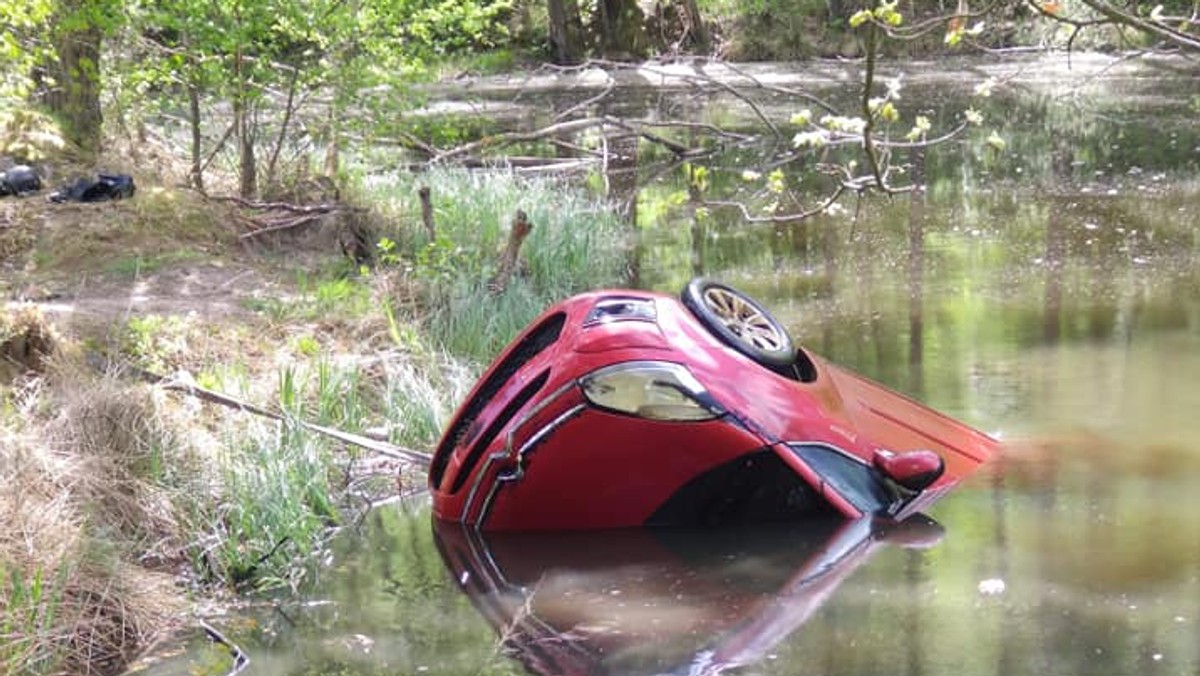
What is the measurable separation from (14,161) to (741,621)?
810 centimetres

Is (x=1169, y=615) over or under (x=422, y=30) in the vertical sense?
under

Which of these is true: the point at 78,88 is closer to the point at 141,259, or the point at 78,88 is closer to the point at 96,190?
the point at 96,190

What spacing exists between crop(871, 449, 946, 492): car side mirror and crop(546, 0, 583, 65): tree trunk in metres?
23.6

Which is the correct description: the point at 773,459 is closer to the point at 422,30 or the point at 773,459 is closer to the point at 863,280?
the point at 863,280

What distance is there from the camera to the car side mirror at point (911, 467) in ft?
18.8

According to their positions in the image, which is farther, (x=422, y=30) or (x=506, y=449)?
(x=422, y=30)

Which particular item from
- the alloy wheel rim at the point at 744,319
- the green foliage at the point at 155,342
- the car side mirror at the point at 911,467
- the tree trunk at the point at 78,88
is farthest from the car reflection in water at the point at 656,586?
the tree trunk at the point at 78,88

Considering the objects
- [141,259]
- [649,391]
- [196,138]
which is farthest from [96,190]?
[649,391]

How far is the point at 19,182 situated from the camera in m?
10.5

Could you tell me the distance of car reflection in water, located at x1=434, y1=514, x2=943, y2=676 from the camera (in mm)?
4801

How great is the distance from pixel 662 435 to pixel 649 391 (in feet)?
0.55

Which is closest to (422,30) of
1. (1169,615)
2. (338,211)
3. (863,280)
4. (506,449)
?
(338,211)

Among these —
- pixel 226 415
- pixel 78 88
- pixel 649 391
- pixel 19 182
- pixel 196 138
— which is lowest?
pixel 226 415

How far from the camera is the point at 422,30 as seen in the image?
10961 mm
